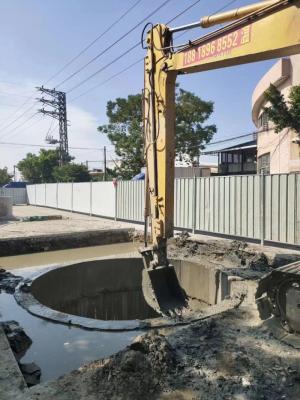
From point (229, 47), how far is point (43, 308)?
449cm

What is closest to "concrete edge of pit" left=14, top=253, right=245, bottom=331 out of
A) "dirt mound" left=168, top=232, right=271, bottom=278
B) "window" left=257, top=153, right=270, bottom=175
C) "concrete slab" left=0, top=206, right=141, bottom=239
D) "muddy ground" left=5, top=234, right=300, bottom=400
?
"muddy ground" left=5, top=234, right=300, bottom=400

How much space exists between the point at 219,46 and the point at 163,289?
381cm

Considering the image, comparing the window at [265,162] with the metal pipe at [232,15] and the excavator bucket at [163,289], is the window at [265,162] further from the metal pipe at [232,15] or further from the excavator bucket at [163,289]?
the metal pipe at [232,15]

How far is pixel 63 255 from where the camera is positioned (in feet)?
37.4

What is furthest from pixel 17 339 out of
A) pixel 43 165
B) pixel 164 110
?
pixel 43 165

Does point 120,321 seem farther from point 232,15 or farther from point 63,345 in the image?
point 232,15

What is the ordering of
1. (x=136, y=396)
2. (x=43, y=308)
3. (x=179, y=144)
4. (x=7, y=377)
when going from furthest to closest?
(x=179, y=144) → (x=43, y=308) → (x=7, y=377) → (x=136, y=396)

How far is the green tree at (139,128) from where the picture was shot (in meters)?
25.2

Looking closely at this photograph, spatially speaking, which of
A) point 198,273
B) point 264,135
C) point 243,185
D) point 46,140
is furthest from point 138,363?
point 46,140

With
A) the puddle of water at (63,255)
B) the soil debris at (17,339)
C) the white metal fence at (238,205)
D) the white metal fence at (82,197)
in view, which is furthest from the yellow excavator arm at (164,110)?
the white metal fence at (82,197)

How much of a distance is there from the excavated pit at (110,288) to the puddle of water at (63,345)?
5.82ft

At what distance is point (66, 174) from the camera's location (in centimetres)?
3866

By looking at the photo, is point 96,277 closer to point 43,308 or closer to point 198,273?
point 198,273

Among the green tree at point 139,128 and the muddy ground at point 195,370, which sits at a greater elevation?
the green tree at point 139,128
